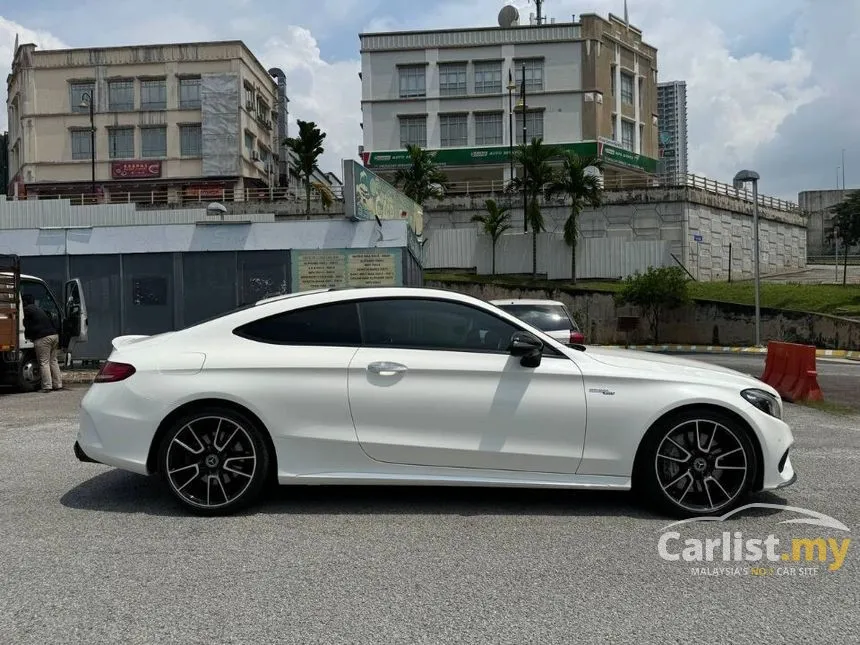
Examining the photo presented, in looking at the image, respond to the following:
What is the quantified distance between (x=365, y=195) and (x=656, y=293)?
708 inches

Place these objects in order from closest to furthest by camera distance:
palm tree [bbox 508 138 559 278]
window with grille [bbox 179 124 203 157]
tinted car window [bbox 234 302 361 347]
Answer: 1. tinted car window [bbox 234 302 361 347]
2. palm tree [bbox 508 138 559 278]
3. window with grille [bbox 179 124 203 157]

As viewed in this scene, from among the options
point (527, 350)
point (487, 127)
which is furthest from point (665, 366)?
point (487, 127)

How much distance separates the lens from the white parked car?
11.2 meters

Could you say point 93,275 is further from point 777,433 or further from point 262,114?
point 262,114

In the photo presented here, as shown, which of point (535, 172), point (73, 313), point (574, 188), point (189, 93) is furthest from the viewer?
point (189, 93)

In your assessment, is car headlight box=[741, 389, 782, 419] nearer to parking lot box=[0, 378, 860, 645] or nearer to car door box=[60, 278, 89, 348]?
parking lot box=[0, 378, 860, 645]

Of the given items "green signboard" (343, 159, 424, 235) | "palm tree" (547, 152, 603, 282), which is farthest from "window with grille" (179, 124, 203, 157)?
"green signboard" (343, 159, 424, 235)

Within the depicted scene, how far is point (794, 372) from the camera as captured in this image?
12.0 meters

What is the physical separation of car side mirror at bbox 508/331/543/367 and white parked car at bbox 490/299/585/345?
5.98 metres

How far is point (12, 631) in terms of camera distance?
11.2 ft

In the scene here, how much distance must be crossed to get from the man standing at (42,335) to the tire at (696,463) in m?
11.7

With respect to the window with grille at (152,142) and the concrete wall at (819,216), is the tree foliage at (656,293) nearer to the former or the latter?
the concrete wall at (819,216)

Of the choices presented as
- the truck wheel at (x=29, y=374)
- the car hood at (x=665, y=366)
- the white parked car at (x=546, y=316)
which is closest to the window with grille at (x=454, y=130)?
the truck wheel at (x=29, y=374)

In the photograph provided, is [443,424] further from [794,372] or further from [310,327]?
[794,372]
